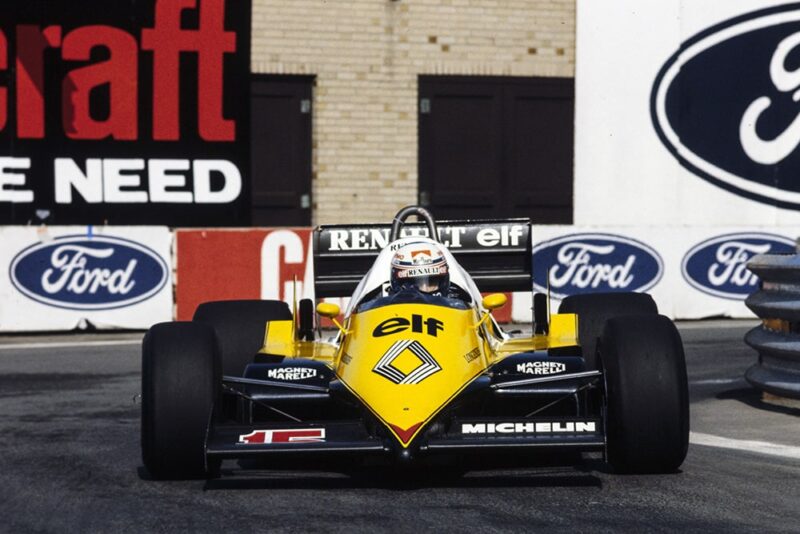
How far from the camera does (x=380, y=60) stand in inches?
868

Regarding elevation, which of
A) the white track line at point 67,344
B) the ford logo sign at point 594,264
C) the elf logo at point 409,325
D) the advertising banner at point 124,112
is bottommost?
the white track line at point 67,344

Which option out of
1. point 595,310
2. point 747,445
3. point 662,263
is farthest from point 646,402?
point 662,263

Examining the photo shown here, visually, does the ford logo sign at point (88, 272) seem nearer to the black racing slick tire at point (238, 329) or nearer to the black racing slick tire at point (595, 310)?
the black racing slick tire at point (238, 329)

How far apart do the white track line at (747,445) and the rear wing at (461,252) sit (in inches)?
80.4

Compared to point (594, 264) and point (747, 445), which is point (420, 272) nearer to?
point (747, 445)

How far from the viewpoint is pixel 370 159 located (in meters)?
22.2

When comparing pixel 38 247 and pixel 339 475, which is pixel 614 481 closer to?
pixel 339 475

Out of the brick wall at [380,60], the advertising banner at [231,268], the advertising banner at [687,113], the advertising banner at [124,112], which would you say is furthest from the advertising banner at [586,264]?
the brick wall at [380,60]

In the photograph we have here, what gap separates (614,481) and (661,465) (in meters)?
0.25

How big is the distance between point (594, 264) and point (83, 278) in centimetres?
600

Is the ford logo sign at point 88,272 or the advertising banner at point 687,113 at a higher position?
the advertising banner at point 687,113

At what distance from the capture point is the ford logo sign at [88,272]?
58.6 ft

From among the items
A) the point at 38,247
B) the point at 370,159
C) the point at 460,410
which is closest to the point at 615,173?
the point at 370,159

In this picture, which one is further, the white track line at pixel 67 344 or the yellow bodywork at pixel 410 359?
the white track line at pixel 67 344
